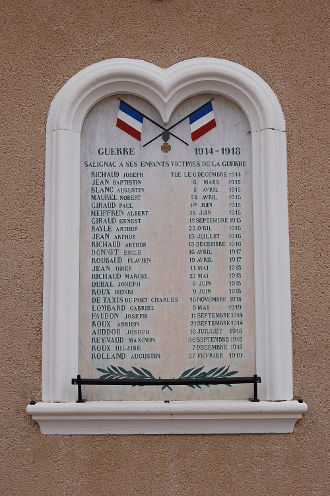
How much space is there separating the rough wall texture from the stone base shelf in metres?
0.05

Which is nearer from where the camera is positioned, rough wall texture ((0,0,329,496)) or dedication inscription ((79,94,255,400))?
rough wall texture ((0,0,329,496))

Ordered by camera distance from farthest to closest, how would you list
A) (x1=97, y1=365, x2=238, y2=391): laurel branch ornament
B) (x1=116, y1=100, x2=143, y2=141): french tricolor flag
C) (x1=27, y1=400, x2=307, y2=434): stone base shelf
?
(x1=116, y1=100, x2=143, y2=141): french tricolor flag, (x1=97, y1=365, x2=238, y2=391): laurel branch ornament, (x1=27, y1=400, x2=307, y2=434): stone base shelf

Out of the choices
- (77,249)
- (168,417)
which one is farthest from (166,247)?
(168,417)

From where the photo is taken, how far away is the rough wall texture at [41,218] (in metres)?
4.01

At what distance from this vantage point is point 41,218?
421 cm

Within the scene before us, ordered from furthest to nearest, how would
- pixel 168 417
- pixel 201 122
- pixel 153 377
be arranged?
pixel 201 122 < pixel 153 377 < pixel 168 417

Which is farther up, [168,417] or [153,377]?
[153,377]

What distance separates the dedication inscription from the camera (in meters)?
4.18

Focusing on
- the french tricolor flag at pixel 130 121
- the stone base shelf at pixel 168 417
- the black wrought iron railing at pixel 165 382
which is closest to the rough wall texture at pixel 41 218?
the stone base shelf at pixel 168 417

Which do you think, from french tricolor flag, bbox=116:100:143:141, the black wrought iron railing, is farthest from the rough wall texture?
french tricolor flag, bbox=116:100:143:141

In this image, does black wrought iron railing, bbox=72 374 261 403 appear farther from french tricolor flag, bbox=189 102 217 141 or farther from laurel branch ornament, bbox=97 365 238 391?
french tricolor flag, bbox=189 102 217 141

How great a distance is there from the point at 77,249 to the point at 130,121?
33.6 inches

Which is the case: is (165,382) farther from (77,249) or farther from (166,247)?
(77,249)

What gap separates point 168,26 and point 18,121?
1.08 meters
